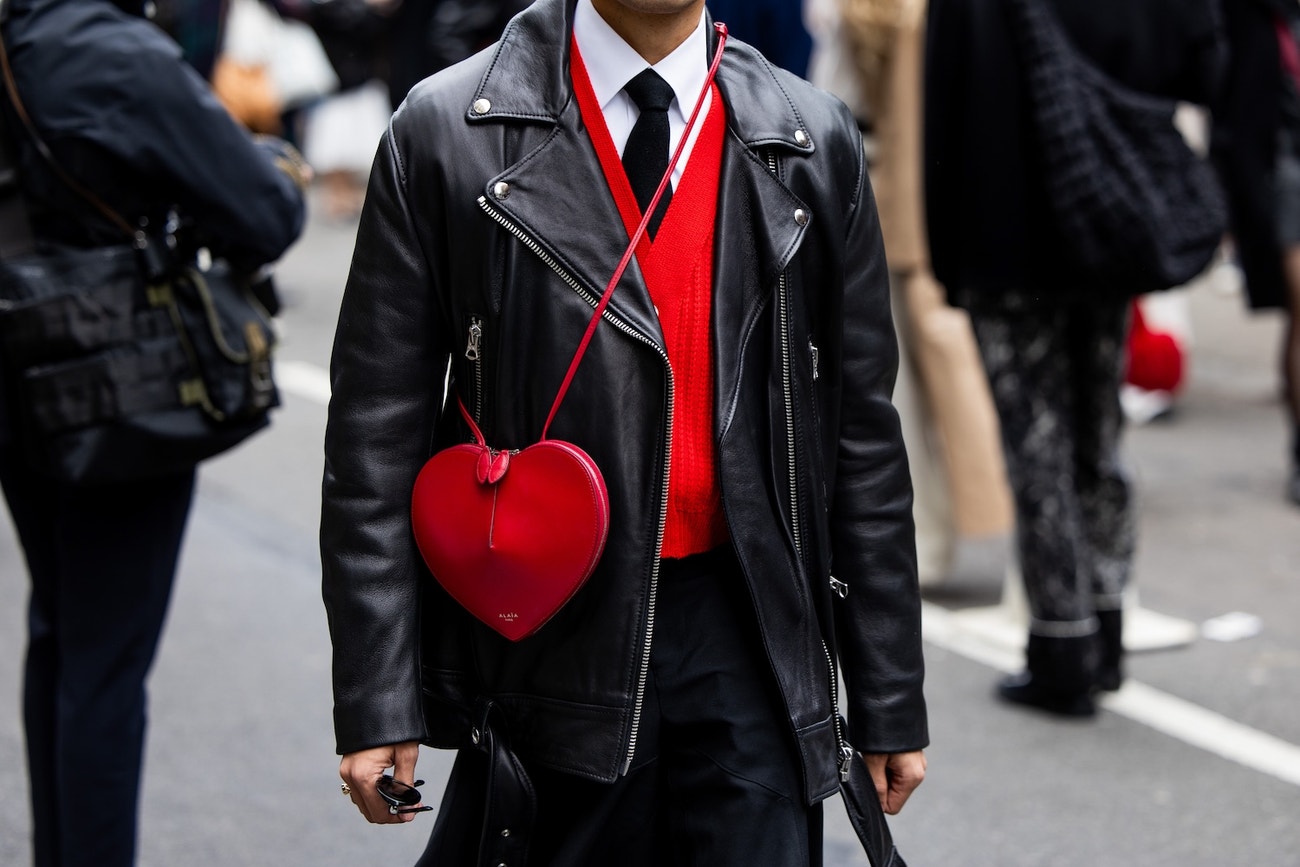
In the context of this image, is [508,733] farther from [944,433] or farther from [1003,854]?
[944,433]

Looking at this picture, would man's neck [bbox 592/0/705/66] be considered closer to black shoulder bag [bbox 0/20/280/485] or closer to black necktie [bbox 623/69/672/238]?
black necktie [bbox 623/69/672/238]

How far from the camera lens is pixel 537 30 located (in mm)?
2451

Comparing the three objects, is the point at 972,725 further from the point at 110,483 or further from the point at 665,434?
the point at 665,434

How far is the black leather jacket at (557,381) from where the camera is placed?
2.32m

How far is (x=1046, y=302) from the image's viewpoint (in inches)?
189

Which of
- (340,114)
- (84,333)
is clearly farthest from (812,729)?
(340,114)

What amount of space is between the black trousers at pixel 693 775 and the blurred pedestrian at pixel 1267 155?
3851mm

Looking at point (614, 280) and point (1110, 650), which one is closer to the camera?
point (614, 280)

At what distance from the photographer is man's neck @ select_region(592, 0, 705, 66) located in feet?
7.84

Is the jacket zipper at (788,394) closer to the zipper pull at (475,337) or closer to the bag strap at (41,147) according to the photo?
the zipper pull at (475,337)

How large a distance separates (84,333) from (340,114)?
11.6 m

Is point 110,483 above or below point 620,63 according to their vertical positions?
below

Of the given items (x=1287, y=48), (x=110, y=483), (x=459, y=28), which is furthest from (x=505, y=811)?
(x=459, y=28)

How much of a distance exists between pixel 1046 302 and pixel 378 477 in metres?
2.82
